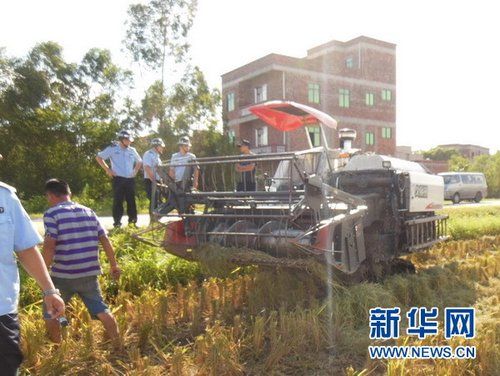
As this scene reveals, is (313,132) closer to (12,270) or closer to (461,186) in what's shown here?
(461,186)

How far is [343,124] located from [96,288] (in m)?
28.5

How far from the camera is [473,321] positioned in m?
4.00

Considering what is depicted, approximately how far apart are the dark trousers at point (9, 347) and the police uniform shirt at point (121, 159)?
17.6 ft

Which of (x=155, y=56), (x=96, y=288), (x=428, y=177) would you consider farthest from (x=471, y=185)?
(x=96, y=288)

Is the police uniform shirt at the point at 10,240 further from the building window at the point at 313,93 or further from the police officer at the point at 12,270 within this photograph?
the building window at the point at 313,93

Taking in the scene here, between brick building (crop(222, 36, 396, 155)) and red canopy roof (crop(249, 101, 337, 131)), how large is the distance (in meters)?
21.4

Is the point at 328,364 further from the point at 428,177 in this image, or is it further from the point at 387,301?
the point at 428,177

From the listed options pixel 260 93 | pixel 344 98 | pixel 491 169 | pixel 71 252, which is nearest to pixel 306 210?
pixel 71 252

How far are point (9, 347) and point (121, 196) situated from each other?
5.57 metres

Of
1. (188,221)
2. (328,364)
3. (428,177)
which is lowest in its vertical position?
(328,364)

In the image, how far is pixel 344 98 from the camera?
3098 centimetres

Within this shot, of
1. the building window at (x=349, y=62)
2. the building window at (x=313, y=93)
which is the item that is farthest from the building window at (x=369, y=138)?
the building window at (x=349, y=62)

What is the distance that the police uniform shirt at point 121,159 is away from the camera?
7488 mm

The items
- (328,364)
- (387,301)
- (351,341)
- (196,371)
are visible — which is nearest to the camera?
(196,371)
